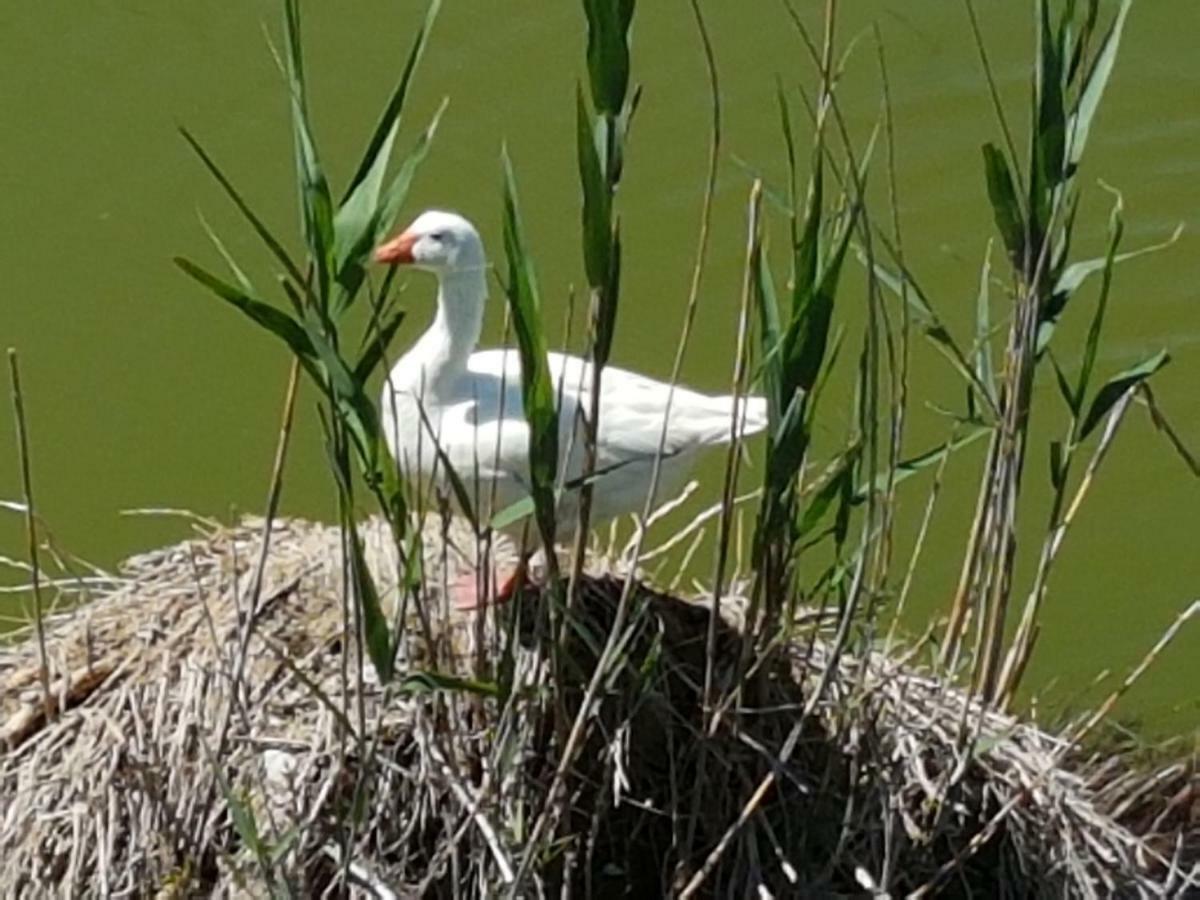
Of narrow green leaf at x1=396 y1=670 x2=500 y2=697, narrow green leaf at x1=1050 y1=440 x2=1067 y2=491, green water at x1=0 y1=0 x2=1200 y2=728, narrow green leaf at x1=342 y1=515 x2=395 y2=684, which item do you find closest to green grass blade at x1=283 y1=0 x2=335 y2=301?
narrow green leaf at x1=342 y1=515 x2=395 y2=684

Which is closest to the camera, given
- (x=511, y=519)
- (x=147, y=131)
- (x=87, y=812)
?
(x=511, y=519)

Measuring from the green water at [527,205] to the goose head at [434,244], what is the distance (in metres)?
1.22

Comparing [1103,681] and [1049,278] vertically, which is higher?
[1049,278]

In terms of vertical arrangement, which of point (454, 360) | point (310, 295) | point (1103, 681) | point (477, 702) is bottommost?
point (1103, 681)

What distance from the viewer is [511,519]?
302cm

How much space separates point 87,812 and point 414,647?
488 mm

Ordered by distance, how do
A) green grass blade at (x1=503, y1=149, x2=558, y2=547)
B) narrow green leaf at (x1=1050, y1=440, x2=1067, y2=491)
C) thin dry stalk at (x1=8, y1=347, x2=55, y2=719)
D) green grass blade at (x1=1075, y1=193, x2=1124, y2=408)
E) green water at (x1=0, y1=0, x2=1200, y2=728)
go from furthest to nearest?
green water at (x1=0, y1=0, x2=1200, y2=728) < narrow green leaf at (x1=1050, y1=440, x2=1067, y2=491) < thin dry stalk at (x1=8, y1=347, x2=55, y2=719) < green grass blade at (x1=1075, y1=193, x2=1124, y2=408) < green grass blade at (x1=503, y1=149, x2=558, y2=547)

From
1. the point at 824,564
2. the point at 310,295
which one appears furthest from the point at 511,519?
the point at 824,564

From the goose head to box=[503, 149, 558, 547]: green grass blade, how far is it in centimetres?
108

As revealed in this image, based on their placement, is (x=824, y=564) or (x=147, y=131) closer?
(x=824, y=564)

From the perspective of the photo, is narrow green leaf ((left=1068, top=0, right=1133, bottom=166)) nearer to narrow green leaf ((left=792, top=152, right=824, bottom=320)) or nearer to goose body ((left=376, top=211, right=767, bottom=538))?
narrow green leaf ((left=792, top=152, right=824, bottom=320))

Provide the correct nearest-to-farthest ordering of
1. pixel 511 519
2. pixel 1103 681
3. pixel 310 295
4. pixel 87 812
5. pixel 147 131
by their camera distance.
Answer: pixel 310 295 < pixel 511 519 < pixel 87 812 < pixel 1103 681 < pixel 147 131

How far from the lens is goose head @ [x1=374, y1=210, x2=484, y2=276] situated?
407 cm

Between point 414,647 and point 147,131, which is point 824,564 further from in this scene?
point 147,131
